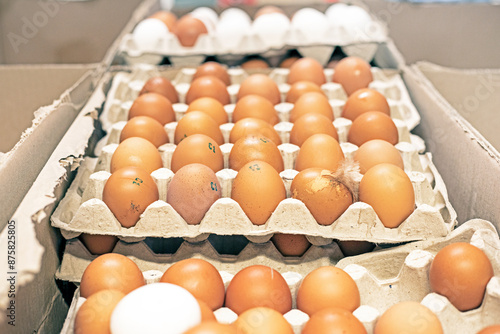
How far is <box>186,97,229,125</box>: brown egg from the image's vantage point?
1757 mm

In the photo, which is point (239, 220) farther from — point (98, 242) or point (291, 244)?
point (98, 242)

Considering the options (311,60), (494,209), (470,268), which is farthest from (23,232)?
(311,60)

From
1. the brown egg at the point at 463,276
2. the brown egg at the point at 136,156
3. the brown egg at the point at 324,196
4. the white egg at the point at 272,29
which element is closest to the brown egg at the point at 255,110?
the brown egg at the point at 136,156

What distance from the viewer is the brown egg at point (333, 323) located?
37.3 inches

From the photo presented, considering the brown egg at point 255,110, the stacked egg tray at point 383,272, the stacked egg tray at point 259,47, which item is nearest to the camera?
the stacked egg tray at point 383,272

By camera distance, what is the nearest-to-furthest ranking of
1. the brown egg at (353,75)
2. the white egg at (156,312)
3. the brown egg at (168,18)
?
the white egg at (156,312), the brown egg at (353,75), the brown egg at (168,18)

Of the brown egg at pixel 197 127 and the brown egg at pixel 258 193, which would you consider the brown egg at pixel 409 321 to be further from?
the brown egg at pixel 197 127

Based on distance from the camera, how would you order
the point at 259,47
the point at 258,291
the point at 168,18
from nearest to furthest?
the point at 258,291 < the point at 259,47 < the point at 168,18

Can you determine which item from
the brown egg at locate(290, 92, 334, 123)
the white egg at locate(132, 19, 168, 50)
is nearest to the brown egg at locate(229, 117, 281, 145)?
the brown egg at locate(290, 92, 334, 123)

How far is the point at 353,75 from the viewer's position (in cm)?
201

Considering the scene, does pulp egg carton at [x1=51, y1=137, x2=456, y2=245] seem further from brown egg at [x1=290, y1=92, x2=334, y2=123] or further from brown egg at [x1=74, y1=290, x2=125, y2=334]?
brown egg at [x1=290, y1=92, x2=334, y2=123]

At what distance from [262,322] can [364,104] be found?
3.29 feet

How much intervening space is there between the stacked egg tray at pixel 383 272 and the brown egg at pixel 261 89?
710 millimetres

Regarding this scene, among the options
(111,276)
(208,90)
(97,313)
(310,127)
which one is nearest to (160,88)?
(208,90)
